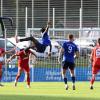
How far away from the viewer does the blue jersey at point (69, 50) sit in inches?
921

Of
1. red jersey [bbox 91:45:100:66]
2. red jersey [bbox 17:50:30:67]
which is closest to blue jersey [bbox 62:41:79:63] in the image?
red jersey [bbox 91:45:100:66]

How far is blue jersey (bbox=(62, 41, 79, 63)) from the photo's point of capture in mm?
23391

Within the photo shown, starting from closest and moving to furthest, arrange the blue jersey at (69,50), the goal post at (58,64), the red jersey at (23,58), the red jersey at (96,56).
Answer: the blue jersey at (69,50) → the red jersey at (96,56) → the red jersey at (23,58) → the goal post at (58,64)

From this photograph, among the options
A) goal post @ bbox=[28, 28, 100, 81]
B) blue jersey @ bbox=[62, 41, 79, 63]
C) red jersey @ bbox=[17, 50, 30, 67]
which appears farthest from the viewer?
goal post @ bbox=[28, 28, 100, 81]

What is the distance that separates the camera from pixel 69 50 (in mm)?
23453

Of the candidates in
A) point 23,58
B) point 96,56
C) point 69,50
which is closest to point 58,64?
point 23,58

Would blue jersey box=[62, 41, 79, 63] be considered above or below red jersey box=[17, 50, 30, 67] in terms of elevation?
above

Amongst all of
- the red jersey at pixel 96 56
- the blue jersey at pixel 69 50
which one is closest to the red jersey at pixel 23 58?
the blue jersey at pixel 69 50

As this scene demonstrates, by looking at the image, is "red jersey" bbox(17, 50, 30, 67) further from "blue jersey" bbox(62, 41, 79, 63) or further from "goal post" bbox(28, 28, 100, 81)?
"goal post" bbox(28, 28, 100, 81)

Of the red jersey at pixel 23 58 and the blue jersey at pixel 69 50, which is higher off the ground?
the blue jersey at pixel 69 50

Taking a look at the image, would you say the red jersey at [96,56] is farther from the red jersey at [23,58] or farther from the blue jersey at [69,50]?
the red jersey at [23,58]

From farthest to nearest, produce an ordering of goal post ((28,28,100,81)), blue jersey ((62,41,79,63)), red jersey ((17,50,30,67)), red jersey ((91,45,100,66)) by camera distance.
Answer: goal post ((28,28,100,81)) < red jersey ((17,50,30,67)) < red jersey ((91,45,100,66)) < blue jersey ((62,41,79,63))

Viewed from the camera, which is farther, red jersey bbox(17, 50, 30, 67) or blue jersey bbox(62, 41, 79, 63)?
red jersey bbox(17, 50, 30, 67)

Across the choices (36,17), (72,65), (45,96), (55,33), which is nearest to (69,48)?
(72,65)
